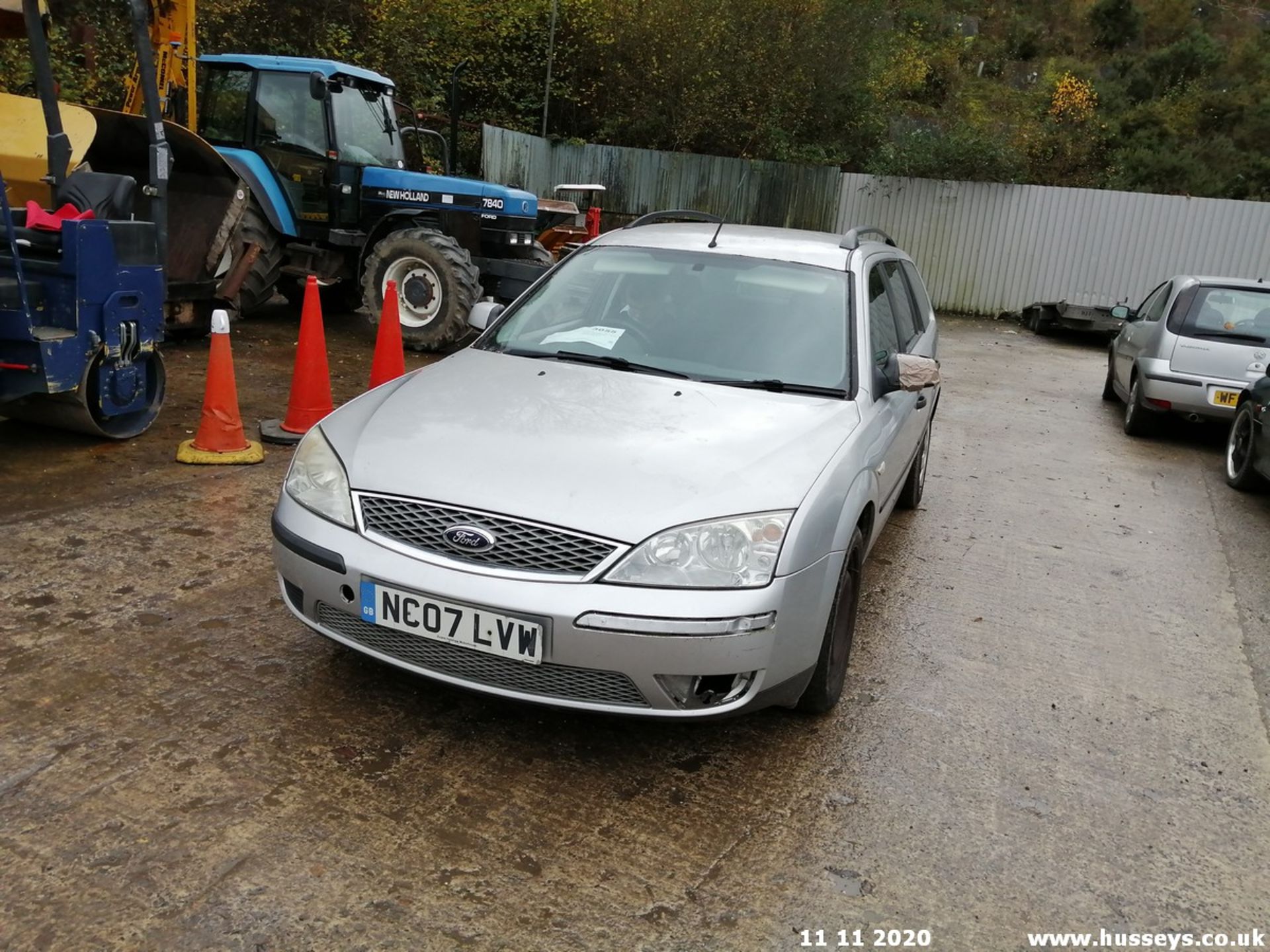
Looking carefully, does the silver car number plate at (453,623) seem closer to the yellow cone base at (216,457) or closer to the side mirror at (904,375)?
the side mirror at (904,375)

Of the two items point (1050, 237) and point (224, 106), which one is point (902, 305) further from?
point (1050, 237)

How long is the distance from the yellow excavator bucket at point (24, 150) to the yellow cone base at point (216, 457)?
82.8 inches

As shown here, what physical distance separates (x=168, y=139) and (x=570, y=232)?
6.12m

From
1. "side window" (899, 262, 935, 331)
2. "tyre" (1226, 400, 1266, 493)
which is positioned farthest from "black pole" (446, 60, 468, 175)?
"tyre" (1226, 400, 1266, 493)

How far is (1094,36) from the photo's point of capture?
3297 cm

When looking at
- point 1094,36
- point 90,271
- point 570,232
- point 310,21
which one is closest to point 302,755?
point 90,271

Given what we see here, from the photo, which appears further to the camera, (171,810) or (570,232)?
(570,232)

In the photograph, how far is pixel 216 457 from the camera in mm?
5832

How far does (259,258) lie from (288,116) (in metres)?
1.38

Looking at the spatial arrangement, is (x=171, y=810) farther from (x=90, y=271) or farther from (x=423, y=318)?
(x=423, y=318)

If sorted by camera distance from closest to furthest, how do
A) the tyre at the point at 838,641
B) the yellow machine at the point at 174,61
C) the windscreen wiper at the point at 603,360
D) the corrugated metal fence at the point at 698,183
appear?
the tyre at the point at 838,641
the windscreen wiper at the point at 603,360
the yellow machine at the point at 174,61
the corrugated metal fence at the point at 698,183

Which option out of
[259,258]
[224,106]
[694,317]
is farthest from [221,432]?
[224,106]

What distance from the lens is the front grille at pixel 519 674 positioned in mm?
2867
